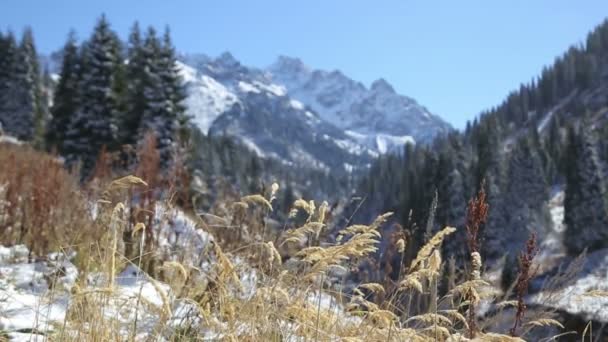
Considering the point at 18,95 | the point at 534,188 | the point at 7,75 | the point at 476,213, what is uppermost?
the point at 7,75

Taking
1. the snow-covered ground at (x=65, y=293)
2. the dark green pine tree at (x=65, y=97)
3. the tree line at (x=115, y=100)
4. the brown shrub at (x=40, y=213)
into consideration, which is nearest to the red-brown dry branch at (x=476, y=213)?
the snow-covered ground at (x=65, y=293)

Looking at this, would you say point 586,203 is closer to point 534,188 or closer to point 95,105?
point 534,188

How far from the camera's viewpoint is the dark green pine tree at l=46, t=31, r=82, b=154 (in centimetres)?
3014

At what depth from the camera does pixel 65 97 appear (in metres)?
32.2

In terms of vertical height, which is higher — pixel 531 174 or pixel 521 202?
pixel 531 174

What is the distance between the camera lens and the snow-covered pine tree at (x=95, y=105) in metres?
27.0

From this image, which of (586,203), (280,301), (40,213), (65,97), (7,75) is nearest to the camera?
(280,301)

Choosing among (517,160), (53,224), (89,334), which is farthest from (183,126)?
(517,160)

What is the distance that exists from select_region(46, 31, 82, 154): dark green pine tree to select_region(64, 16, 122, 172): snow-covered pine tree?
0.87 meters

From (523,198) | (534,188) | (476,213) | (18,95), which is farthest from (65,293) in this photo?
(534,188)

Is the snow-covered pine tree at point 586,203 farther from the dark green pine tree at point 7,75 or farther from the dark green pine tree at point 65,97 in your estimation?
the dark green pine tree at point 7,75

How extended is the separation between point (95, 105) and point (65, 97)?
20.0 ft

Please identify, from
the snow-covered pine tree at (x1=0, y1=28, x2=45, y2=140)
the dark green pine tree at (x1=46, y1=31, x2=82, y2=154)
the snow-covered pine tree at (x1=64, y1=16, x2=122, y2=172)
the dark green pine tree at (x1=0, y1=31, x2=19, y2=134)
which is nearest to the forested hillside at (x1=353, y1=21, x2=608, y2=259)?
the snow-covered pine tree at (x1=64, y1=16, x2=122, y2=172)

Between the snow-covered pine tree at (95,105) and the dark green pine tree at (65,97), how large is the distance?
34.3 inches
